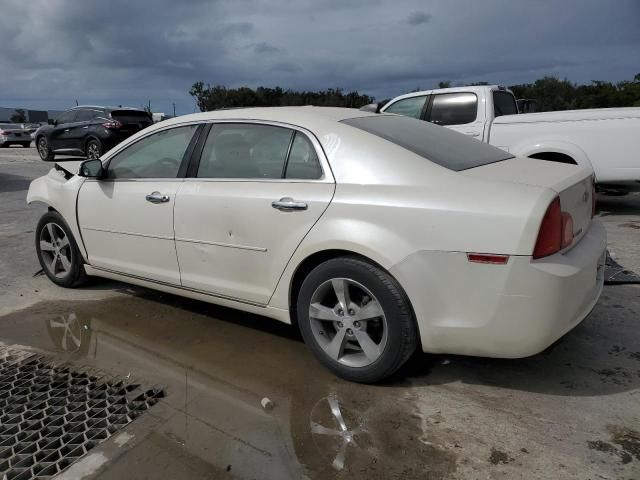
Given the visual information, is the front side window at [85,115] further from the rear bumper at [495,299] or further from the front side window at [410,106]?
the rear bumper at [495,299]

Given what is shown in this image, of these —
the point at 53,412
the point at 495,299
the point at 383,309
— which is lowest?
the point at 53,412

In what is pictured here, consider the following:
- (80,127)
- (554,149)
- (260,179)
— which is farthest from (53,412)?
(80,127)

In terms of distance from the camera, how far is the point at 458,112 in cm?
834

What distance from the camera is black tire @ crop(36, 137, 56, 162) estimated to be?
670 inches

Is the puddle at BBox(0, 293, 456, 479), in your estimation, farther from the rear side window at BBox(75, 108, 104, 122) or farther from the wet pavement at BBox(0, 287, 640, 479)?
the rear side window at BBox(75, 108, 104, 122)

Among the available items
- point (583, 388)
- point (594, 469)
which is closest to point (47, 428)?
point (594, 469)

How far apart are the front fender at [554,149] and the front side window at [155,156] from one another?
5.10 meters

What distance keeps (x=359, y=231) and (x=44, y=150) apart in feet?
57.1

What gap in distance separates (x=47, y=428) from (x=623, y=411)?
3.03m

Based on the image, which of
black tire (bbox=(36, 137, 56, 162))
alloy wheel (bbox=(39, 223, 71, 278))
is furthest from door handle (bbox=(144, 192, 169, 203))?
black tire (bbox=(36, 137, 56, 162))

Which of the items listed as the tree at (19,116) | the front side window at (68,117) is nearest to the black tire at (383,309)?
the front side window at (68,117)

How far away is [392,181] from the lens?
290 cm

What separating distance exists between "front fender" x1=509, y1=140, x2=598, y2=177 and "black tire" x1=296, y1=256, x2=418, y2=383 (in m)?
5.13

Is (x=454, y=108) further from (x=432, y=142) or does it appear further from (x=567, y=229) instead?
(x=567, y=229)
